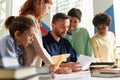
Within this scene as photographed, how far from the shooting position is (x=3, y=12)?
288 cm

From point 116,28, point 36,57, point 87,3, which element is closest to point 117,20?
point 116,28

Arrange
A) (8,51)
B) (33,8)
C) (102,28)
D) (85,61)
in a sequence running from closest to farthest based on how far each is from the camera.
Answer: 1. (8,51)
2. (33,8)
3. (85,61)
4. (102,28)

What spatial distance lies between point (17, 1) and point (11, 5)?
0.34 ft

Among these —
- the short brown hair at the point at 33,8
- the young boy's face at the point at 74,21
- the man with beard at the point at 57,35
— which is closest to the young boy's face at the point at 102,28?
the young boy's face at the point at 74,21

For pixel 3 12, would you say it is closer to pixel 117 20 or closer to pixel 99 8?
pixel 99 8

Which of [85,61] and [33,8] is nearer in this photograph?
[33,8]

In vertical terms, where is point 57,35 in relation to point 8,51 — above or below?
above

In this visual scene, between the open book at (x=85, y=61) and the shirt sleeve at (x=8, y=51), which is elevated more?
the shirt sleeve at (x=8, y=51)

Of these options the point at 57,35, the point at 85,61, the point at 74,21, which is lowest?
the point at 85,61

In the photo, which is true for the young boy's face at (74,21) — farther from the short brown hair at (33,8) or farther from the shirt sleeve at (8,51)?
the shirt sleeve at (8,51)

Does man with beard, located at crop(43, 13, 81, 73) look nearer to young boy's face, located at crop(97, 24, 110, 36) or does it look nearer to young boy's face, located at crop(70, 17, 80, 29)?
young boy's face, located at crop(70, 17, 80, 29)

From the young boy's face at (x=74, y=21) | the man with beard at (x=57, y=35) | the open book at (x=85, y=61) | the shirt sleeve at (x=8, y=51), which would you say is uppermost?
the young boy's face at (x=74, y=21)

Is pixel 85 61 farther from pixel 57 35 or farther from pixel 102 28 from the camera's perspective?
pixel 102 28

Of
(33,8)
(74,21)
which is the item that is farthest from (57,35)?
(33,8)
